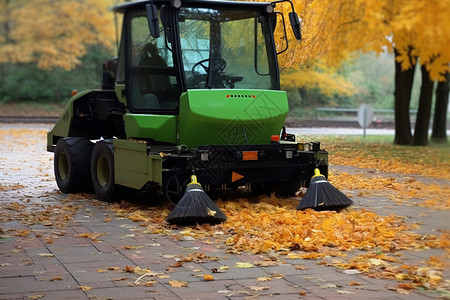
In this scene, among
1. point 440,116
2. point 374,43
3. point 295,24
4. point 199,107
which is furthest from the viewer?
point 440,116

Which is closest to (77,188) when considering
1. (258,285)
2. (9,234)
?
(9,234)

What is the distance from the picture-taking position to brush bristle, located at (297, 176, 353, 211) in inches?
353

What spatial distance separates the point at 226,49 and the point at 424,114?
14.7 metres

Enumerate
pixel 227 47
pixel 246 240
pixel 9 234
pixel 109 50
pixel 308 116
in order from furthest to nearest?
pixel 308 116
pixel 109 50
pixel 227 47
pixel 9 234
pixel 246 240

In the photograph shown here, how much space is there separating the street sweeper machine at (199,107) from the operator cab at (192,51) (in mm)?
13

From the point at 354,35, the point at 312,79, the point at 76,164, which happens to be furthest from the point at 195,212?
the point at 312,79

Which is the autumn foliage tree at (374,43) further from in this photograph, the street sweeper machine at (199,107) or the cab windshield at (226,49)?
the street sweeper machine at (199,107)

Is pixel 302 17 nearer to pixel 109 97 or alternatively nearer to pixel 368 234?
pixel 109 97

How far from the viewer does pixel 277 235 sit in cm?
736

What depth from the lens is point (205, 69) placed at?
31.5ft

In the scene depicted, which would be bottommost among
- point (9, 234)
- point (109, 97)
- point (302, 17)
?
point (9, 234)

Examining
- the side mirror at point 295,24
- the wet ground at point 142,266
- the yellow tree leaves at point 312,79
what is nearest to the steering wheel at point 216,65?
the side mirror at point 295,24

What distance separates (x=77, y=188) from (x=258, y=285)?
19.2 feet

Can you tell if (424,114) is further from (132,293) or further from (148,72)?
(132,293)
